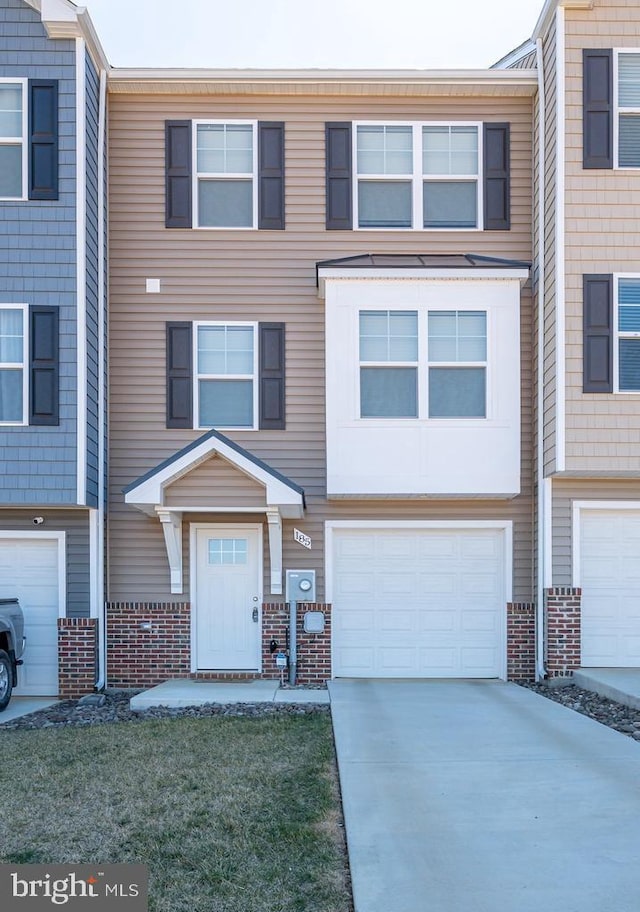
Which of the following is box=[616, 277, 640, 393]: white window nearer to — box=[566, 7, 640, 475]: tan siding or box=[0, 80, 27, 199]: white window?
box=[566, 7, 640, 475]: tan siding

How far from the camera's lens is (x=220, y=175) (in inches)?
446

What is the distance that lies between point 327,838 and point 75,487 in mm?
6223

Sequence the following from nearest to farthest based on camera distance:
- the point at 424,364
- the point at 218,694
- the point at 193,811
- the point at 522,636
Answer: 1. the point at 193,811
2. the point at 218,694
3. the point at 424,364
4. the point at 522,636

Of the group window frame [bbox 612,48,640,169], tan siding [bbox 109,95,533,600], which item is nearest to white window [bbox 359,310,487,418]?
tan siding [bbox 109,95,533,600]

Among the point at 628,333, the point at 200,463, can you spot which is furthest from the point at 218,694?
the point at 628,333

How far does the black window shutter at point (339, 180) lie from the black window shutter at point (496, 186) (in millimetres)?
1770

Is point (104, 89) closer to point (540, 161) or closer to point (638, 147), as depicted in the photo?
point (540, 161)

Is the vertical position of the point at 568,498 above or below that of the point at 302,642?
above

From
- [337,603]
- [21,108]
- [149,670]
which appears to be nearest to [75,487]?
[149,670]

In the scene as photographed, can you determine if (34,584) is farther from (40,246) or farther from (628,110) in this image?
(628,110)

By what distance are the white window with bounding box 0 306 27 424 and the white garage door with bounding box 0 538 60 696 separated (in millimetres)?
1642

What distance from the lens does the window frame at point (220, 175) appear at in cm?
1130

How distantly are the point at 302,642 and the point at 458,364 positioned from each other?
401cm

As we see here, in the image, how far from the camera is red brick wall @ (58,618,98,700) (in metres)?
10.6
